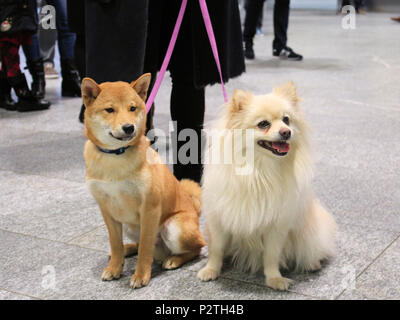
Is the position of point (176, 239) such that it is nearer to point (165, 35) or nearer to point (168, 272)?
point (168, 272)

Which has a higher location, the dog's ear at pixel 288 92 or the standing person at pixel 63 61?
the dog's ear at pixel 288 92

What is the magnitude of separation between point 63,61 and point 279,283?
3722 mm

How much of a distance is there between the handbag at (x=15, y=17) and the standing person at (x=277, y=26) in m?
3.24

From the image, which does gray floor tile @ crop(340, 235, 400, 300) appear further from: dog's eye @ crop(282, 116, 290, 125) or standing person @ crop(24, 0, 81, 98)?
standing person @ crop(24, 0, 81, 98)

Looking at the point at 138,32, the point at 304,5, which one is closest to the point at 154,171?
the point at 138,32

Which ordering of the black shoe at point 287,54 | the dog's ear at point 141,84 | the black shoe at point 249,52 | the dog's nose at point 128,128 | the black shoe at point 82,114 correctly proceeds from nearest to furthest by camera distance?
the dog's nose at point 128,128, the dog's ear at point 141,84, the black shoe at point 82,114, the black shoe at point 287,54, the black shoe at point 249,52

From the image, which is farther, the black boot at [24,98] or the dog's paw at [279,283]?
the black boot at [24,98]

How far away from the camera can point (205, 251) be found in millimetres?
2188

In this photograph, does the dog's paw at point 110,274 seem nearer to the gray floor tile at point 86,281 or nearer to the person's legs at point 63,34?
the gray floor tile at point 86,281

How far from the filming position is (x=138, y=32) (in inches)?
83.3

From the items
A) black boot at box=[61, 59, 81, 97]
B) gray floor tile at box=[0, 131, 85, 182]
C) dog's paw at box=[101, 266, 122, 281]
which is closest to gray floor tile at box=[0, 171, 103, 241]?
gray floor tile at box=[0, 131, 85, 182]

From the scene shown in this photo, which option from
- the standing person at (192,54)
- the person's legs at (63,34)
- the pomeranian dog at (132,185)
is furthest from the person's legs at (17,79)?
the pomeranian dog at (132,185)

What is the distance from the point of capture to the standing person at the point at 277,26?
21.6 ft

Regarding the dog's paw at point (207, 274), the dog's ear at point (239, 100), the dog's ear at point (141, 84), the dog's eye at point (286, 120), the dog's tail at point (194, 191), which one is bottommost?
the dog's paw at point (207, 274)
